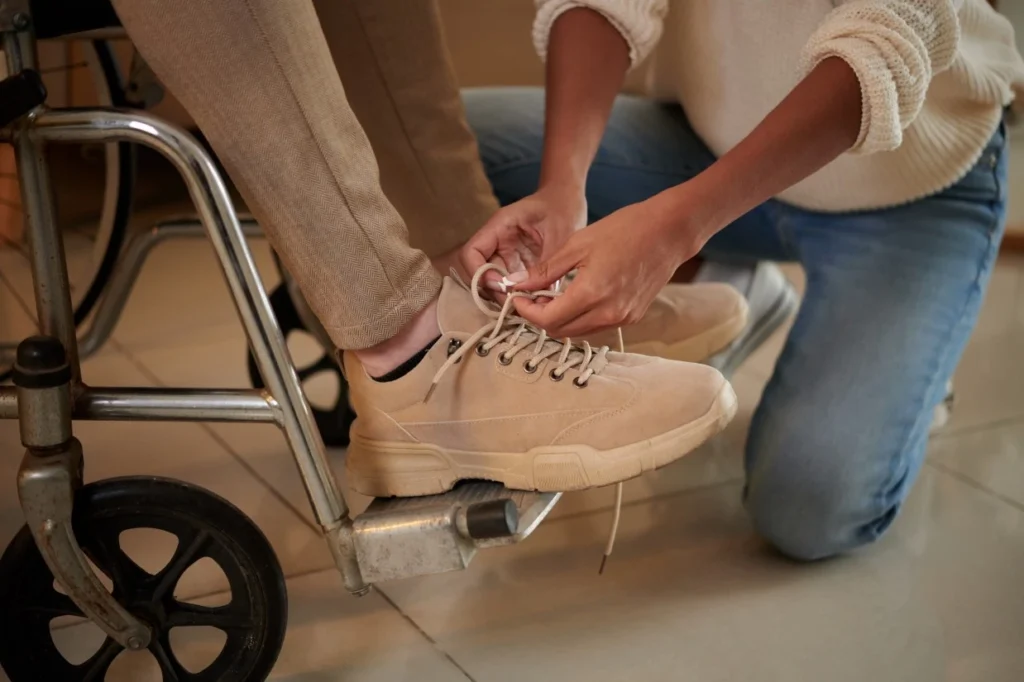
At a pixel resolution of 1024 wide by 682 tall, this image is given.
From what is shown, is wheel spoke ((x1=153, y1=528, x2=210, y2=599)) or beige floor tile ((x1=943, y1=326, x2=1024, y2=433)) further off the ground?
wheel spoke ((x1=153, y1=528, x2=210, y2=599))

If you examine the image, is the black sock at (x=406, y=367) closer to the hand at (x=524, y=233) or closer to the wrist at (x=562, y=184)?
the hand at (x=524, y=233)

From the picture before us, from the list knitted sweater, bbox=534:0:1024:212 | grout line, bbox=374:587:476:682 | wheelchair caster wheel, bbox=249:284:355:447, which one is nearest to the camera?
grout line, bbox=374:587:476:682

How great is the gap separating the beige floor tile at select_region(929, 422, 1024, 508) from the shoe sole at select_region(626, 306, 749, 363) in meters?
0.35

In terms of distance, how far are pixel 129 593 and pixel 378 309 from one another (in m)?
0.26

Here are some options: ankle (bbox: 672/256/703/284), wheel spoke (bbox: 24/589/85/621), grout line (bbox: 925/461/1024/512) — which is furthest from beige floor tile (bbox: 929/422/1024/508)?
wheel spoke (bbox: 24/589/85/621)

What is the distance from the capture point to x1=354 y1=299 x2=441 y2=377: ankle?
0.70 m

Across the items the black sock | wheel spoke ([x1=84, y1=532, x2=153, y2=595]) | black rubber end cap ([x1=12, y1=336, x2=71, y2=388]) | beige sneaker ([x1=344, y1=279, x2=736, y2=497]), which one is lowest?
wheel spoke ([x1=84, y1=532, x2=153, y2=595])

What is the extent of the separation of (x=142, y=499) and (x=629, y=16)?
0.57 metres

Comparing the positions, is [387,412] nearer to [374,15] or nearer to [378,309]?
[378,309]

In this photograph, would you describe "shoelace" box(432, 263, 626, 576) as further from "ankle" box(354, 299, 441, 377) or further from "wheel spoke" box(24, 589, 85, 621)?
"wheel spoke" box(24, 589, 85, 621)

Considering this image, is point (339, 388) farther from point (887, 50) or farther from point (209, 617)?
point (887, 50)

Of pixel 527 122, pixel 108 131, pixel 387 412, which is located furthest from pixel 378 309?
pixel 527 122

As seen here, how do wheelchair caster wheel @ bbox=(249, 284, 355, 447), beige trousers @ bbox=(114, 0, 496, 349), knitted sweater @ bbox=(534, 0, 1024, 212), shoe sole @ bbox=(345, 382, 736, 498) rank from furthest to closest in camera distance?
1. wheelchair caster wheel @ bbox=(249, 284, 355, 447)
2. knitted sweater @ bbox=(534, 0, 1024, 212)
3. shoe sole @ bbox=(345, 382, 736, 498)
4. beige trousers @ bbox=(114, 0, 496, 349)

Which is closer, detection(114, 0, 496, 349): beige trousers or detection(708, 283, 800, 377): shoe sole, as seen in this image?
detection(114, 0, 496, 349): beige trousers
